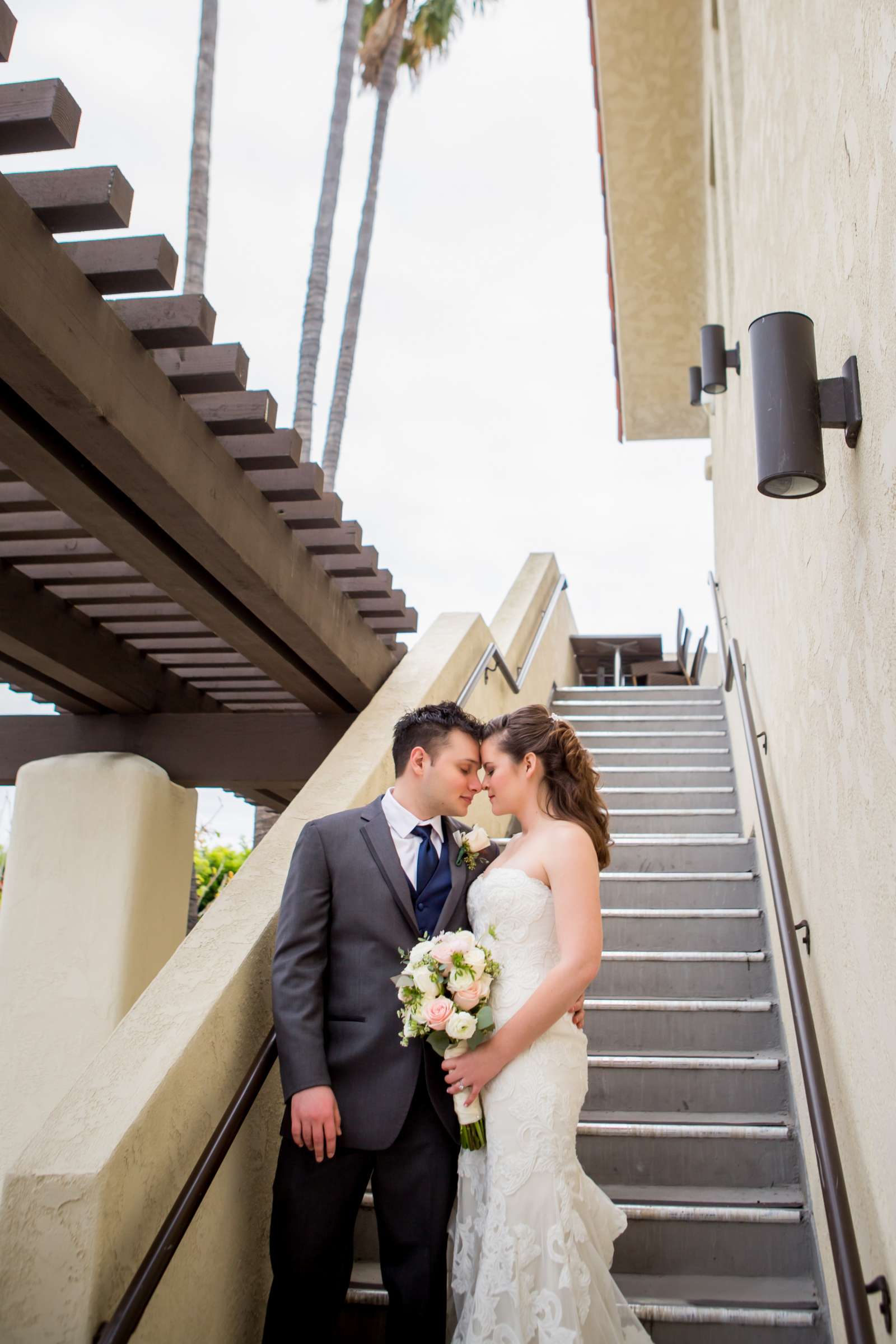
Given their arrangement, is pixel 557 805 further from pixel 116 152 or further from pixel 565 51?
pixel 116 152

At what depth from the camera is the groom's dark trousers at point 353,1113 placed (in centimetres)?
254

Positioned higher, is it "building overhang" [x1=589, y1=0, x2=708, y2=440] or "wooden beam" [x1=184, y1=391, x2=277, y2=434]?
"building overhang" [x1=589, y1=0, x2=708, y2=440]

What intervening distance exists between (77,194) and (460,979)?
206cm

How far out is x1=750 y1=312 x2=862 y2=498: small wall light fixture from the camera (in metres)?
2.00

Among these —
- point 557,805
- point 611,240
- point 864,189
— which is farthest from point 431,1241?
point 611,240

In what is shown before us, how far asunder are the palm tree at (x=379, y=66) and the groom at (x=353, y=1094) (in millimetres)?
9938

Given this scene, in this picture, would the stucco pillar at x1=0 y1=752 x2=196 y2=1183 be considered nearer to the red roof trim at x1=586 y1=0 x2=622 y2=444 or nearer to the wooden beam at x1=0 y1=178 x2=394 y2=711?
the wooden beam at x1=0 y1=178 x2=394 y2=711

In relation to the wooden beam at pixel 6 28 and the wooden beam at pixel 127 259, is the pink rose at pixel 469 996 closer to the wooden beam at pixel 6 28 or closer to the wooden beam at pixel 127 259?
the wooden beam at pixel 127 259

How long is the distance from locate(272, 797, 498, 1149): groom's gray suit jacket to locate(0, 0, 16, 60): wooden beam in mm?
1954

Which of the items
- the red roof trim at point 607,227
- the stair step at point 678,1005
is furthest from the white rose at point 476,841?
the red roof trim at point 607,227

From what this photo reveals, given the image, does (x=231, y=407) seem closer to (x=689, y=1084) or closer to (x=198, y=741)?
(x=198, y=741)

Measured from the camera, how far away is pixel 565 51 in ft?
92.2

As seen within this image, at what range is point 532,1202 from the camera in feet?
8.00

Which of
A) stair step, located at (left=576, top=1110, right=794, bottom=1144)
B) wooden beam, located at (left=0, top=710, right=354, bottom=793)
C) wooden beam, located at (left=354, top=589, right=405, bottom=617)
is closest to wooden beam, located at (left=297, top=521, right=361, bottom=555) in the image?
wooden beam, located at (left=354, top=589, right=405, bottom=617)
